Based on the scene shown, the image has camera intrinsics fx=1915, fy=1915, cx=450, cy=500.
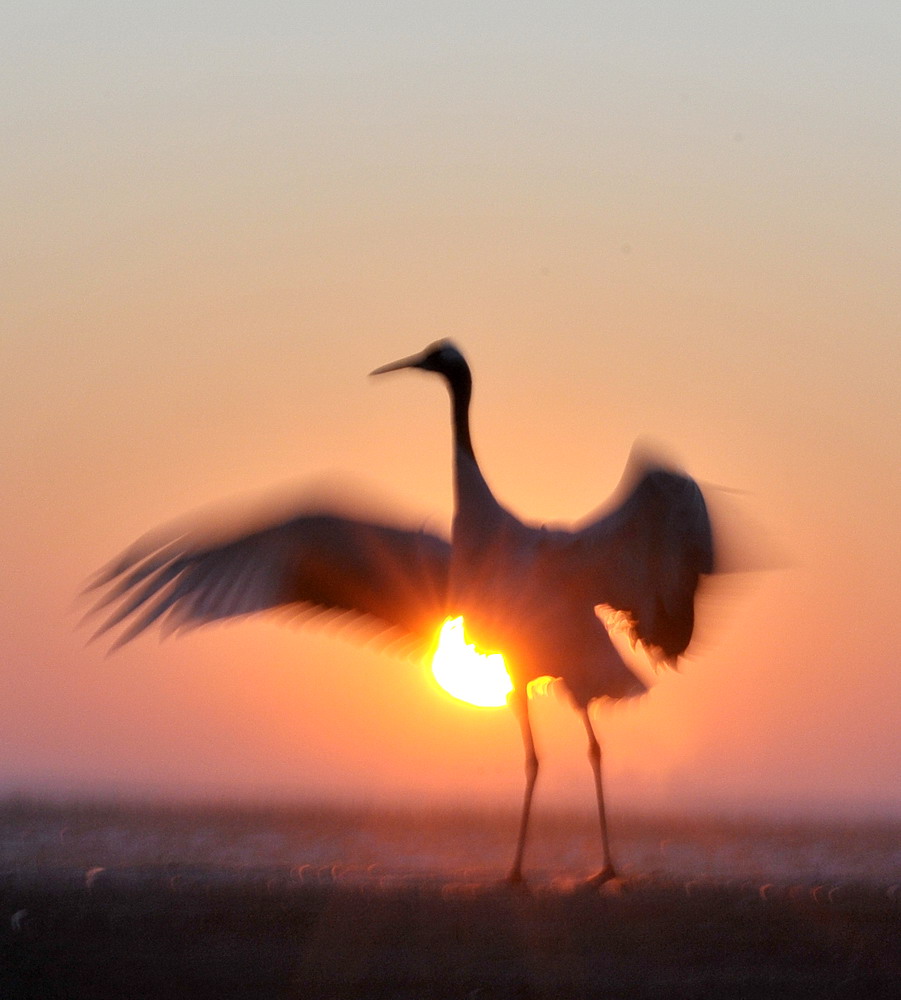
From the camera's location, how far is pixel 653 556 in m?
12.9

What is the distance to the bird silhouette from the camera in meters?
12.8

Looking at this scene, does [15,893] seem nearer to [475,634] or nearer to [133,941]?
[133,941]

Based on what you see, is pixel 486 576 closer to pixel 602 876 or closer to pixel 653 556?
pixel 653 556

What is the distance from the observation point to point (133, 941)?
11.3 meters

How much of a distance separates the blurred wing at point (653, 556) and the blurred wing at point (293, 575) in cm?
201

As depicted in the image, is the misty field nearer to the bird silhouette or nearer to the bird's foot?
the bird's foot

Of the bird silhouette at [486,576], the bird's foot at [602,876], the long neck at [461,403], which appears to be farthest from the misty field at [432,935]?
the long neck at [461,403]

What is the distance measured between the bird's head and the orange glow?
194 cm

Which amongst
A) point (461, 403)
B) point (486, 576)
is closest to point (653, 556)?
point (486, 576)

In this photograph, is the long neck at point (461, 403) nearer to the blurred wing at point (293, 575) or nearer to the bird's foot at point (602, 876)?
the blurred wing at point (293, 575)

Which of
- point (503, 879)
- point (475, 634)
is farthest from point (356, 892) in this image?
point (475, 634)

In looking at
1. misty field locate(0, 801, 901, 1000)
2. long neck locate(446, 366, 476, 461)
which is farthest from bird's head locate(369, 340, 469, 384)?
misty field locate(0, 801, 901, 1000)

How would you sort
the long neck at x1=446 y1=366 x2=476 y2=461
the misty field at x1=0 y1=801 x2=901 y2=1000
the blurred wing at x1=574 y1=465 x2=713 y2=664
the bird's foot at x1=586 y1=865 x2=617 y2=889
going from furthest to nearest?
1. the long neck at x1=446 y1=366 x2=476 y2=461
2. the bird's foot at x1=586 y1=865 x2=617 y2=889
3. the blurred wing at x1=574 y1=465 x2=713 y2=664
4. the misty field at x1=0 y1=801 x2=901 y2=1000

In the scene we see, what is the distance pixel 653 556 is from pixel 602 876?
95.5 inches
